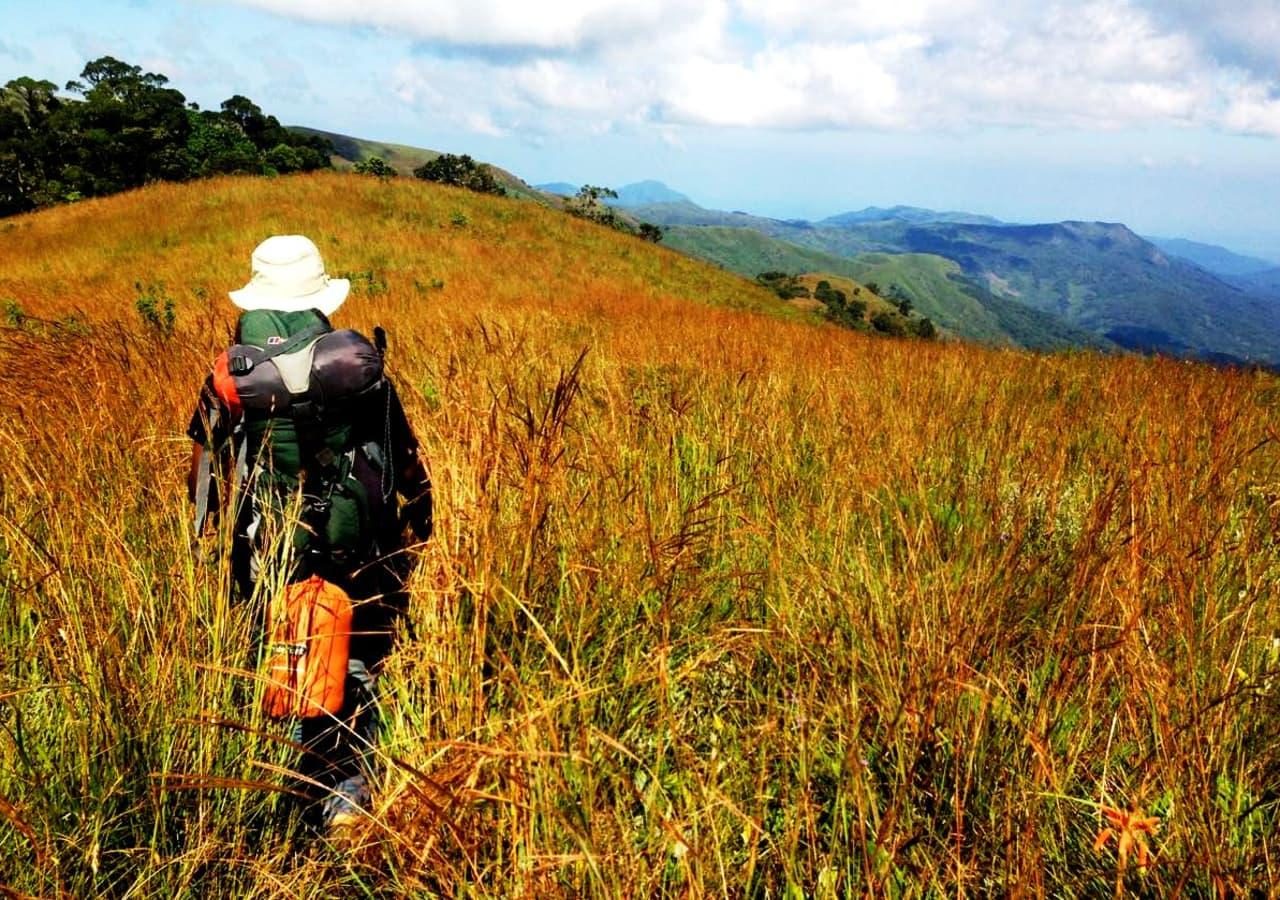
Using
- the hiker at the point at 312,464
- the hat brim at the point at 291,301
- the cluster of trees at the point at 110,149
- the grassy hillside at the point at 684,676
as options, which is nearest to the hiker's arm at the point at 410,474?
the hiker at the point at 312,464

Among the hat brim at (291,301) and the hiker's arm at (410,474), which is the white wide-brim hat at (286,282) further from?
the hiker's arm at (410,474)

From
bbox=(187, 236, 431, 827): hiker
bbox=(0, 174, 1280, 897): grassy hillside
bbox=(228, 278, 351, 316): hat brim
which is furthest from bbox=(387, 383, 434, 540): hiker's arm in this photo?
bbox=(228, 278, 351, 316): hat brim

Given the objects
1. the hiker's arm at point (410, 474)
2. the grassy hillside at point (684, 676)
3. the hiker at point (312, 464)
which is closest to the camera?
the grassy hillside at point (684, 676)

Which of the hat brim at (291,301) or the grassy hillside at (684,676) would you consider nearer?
the grassy hillside at (684,676)

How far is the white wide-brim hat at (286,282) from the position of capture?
2.16m

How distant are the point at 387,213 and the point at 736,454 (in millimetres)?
21319

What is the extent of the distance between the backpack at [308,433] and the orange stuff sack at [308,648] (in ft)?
0.40

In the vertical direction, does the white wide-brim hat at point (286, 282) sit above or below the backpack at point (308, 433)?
above

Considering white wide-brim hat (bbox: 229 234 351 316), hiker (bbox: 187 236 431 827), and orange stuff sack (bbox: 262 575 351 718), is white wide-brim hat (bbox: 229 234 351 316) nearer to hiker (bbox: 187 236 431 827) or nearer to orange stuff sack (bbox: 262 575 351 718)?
hiker (bbox: 187 236 431 827)

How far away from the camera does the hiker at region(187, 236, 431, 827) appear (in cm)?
189

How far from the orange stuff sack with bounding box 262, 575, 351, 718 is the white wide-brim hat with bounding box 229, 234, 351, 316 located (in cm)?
93

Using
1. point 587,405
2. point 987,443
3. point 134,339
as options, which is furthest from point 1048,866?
point 134,339

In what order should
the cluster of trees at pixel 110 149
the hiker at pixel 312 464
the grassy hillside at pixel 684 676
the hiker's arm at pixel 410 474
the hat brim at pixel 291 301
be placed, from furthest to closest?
the cluster of trees at pixel 110 149 → the hiker's arm at pixel 410 474 → the hat brim at pixel 291 301 → the hiker at pixel 312 464 → the grassy hillside at pixel 684 676

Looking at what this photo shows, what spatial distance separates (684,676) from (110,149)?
55916 mm
